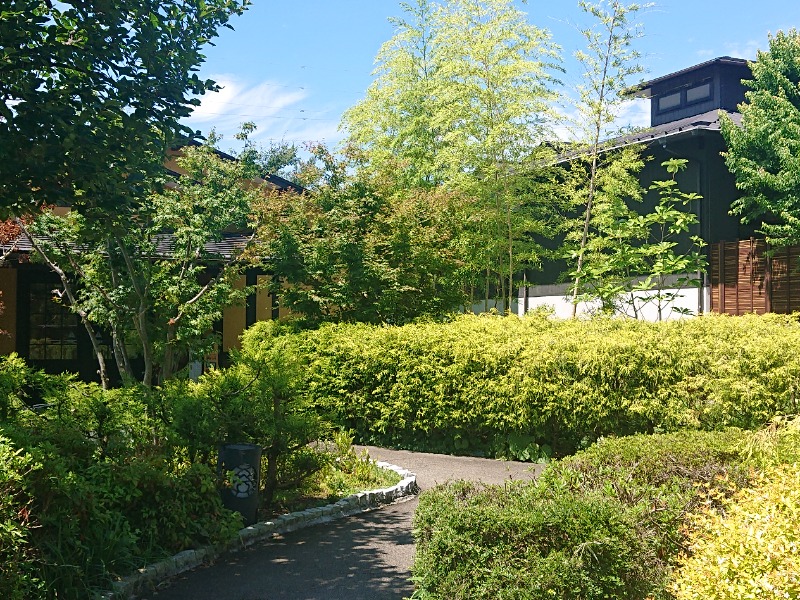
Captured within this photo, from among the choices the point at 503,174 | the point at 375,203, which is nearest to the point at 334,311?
the point at 375,203

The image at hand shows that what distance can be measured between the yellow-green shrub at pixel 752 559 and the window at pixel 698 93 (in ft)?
85.4

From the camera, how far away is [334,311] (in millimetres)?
13906

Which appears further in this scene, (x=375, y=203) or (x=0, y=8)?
(x=375, y=203)

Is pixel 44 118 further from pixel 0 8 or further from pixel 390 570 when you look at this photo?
pixel 390 570

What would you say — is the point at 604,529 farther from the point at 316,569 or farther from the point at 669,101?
the point at 669,101

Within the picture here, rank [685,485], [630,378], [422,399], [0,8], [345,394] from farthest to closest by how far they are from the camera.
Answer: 1. [345,394]
2. [422,399]
3. [630,378]
4. [0,8]
5. [685,485]

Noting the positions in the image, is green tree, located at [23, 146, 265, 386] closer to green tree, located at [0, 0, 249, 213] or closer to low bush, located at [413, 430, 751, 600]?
green tree, located at [0, 0, 249, 213]

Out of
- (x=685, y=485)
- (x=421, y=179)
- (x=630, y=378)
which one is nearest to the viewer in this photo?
(x=685, y=485)

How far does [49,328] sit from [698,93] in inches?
877

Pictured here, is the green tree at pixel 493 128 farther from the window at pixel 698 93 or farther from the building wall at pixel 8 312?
the window at pixel 698 93

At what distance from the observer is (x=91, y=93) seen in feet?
20.6

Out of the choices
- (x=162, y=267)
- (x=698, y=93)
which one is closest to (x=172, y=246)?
(x=162, y=267)

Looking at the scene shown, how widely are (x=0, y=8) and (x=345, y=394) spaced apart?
287 inches

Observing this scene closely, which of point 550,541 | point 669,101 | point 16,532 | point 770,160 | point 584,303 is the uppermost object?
point 669,101
